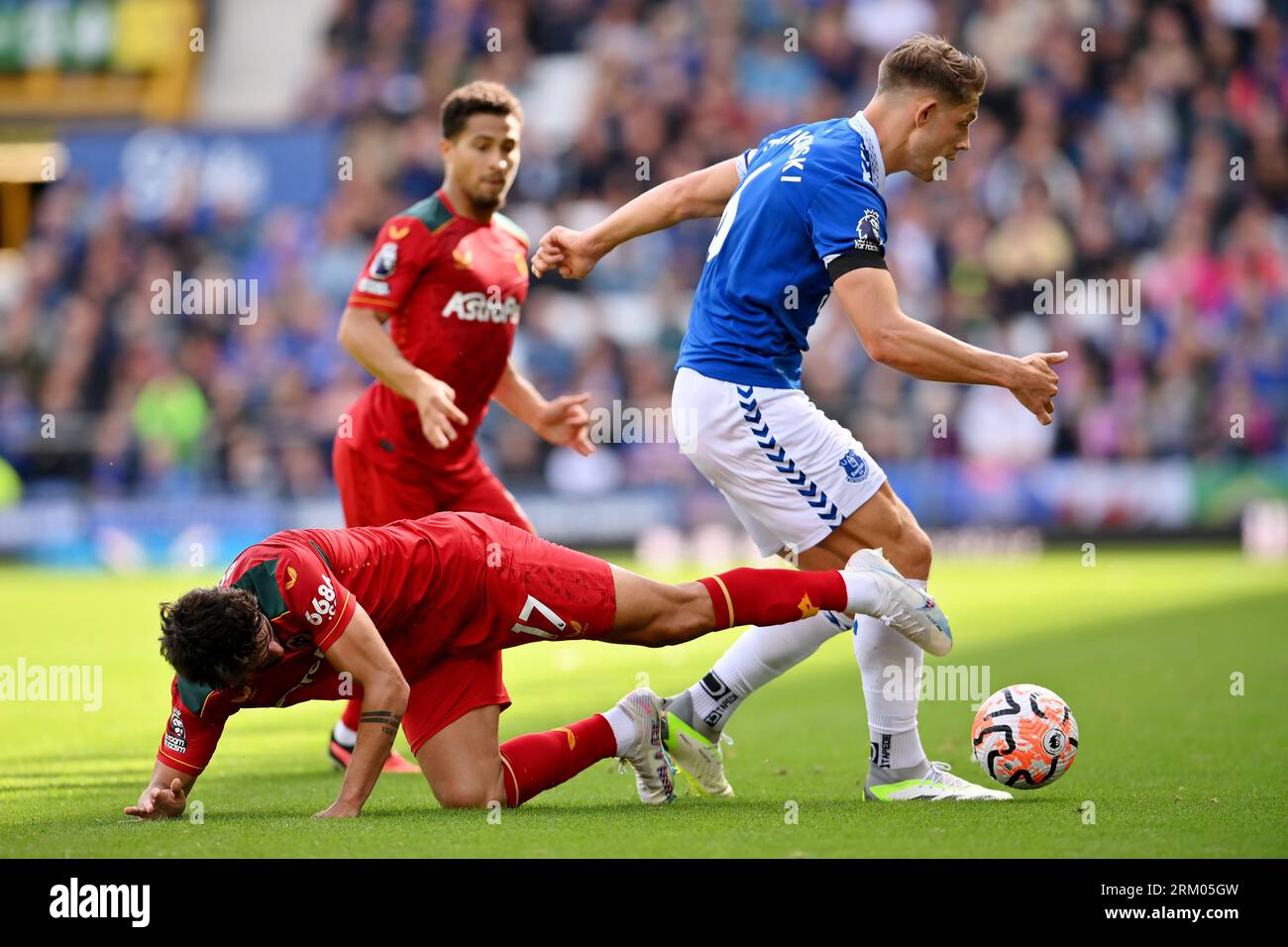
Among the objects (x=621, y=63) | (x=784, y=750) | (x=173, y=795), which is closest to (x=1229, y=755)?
(x=784, y=750)

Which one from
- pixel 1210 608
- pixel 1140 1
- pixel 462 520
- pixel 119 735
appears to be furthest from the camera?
pixel 1140 1

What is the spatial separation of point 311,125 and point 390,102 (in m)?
1.17

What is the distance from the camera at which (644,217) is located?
632 centimetres

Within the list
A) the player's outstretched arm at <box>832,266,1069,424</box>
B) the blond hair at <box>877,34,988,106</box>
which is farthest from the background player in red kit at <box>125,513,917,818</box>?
the blond hair at <box>877,34,988,106</box>

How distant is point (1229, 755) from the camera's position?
6863 millimetres

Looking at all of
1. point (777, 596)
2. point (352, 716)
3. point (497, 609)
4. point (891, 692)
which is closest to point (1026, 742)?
point (891, 692)

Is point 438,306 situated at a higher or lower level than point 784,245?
lower

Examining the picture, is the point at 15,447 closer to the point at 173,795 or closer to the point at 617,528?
the point at 617,528

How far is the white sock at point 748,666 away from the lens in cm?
640

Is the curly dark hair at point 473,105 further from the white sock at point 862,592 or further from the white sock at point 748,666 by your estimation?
the white sock at point 862,592

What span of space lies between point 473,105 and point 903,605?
2.99 m

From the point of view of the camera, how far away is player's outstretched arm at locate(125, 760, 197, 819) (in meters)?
5.68

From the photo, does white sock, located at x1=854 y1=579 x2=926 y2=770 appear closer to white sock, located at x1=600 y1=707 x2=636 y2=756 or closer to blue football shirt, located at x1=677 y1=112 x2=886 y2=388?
white sock, located at x1=600 y1=707 x2=636 y2=756

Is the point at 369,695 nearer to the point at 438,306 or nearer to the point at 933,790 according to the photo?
the point at 933,790
